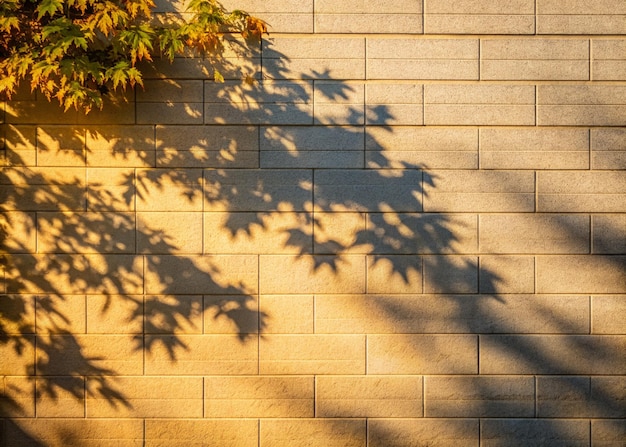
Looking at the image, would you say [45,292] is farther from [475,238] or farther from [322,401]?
[475,238]

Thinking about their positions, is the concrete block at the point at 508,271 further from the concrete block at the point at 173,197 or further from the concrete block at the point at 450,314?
the concrete block at the point at 173,197

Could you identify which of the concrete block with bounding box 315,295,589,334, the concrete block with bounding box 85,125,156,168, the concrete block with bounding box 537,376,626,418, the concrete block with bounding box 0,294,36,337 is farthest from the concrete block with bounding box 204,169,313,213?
the concrete block with bounding box 537,376,626,418

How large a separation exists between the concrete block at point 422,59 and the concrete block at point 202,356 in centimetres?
206

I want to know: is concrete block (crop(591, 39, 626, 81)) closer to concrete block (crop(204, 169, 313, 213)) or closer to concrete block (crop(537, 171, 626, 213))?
concrete block (crop(537, 171, 626, 213))

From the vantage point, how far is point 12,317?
416 cm

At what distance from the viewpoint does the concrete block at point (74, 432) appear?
4.17 metres

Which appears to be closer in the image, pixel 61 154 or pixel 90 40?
pixel 90 40

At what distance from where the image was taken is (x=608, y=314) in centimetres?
414

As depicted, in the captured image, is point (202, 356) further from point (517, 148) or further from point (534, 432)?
point (517, 148)

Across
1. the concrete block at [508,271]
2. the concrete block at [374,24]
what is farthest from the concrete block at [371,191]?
the concrete block at [374,24]

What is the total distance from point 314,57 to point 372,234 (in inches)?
50.2

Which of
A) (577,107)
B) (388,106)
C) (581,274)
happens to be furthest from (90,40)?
(581,274)

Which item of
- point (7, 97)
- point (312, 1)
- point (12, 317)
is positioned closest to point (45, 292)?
point (12, 317)

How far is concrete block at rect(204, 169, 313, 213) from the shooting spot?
415 cm
